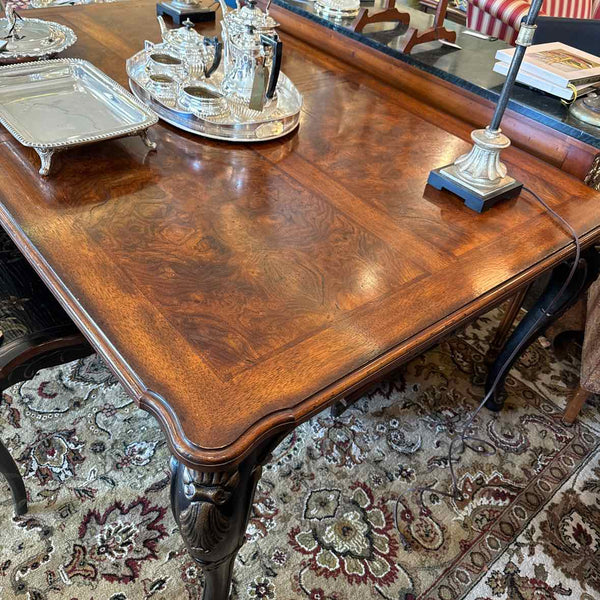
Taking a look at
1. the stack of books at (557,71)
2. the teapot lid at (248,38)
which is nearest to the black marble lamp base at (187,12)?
the teapot lid at (248,38)

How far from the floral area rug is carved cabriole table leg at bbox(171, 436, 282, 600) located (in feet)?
1.37

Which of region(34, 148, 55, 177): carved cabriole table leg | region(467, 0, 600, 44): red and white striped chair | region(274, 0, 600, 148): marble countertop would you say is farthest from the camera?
region(467, 0, 600, 44): red and white striped chair

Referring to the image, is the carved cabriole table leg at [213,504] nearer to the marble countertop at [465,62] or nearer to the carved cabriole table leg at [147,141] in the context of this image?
the carved cabriole table leg at [147,141]

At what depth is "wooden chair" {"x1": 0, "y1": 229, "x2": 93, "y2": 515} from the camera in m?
0.82

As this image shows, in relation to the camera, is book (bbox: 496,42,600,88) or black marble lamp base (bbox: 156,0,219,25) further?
black marble lamp base (bbox: 156,0,219,25)

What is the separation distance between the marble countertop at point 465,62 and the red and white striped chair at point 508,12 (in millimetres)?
675

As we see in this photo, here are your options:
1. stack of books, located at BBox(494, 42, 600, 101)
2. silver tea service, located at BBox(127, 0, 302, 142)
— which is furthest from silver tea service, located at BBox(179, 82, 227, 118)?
stack of books, located at BBox(494, 42, 600, 101)

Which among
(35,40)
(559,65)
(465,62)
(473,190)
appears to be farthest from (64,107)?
(559,65)

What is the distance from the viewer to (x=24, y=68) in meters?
0.97

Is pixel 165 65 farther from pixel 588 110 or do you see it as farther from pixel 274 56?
pixel 588 110

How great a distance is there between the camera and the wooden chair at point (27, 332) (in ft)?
2.70

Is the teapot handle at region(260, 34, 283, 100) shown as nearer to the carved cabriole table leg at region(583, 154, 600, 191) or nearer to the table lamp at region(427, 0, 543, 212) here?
the table lamp at region(427, 0, 543, 212)

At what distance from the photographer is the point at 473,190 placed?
2.73ft

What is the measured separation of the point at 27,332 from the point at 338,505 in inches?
26.0
